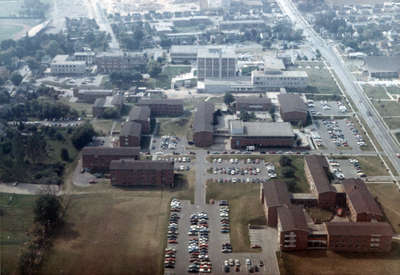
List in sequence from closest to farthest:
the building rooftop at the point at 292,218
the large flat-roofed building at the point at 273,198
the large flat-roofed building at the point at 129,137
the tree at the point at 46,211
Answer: the building rooftop at the point at 292,218 < the tree at the point at 46,211 < the large flat-roofed building at the point at 273,198 < the large flat-roofed building at the point at 129,137

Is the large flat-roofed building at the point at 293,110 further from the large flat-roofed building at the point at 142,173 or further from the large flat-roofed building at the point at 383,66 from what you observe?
the large flat-roofed building at the point at 383,66

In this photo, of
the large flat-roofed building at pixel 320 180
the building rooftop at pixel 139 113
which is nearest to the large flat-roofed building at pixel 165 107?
the building rooftop at pixel 139 113

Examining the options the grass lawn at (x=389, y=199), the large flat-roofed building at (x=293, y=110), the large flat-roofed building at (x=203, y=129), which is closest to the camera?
the grass lawn at (x=389, y=199)

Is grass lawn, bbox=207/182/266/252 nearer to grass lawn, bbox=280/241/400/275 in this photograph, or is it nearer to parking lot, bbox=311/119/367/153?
grass lawn, bbox=280/241/400/275

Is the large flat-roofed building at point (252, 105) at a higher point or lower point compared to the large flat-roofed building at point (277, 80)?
lower

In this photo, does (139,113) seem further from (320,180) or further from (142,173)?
(320,180)

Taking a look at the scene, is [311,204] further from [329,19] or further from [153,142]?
[329,19]
